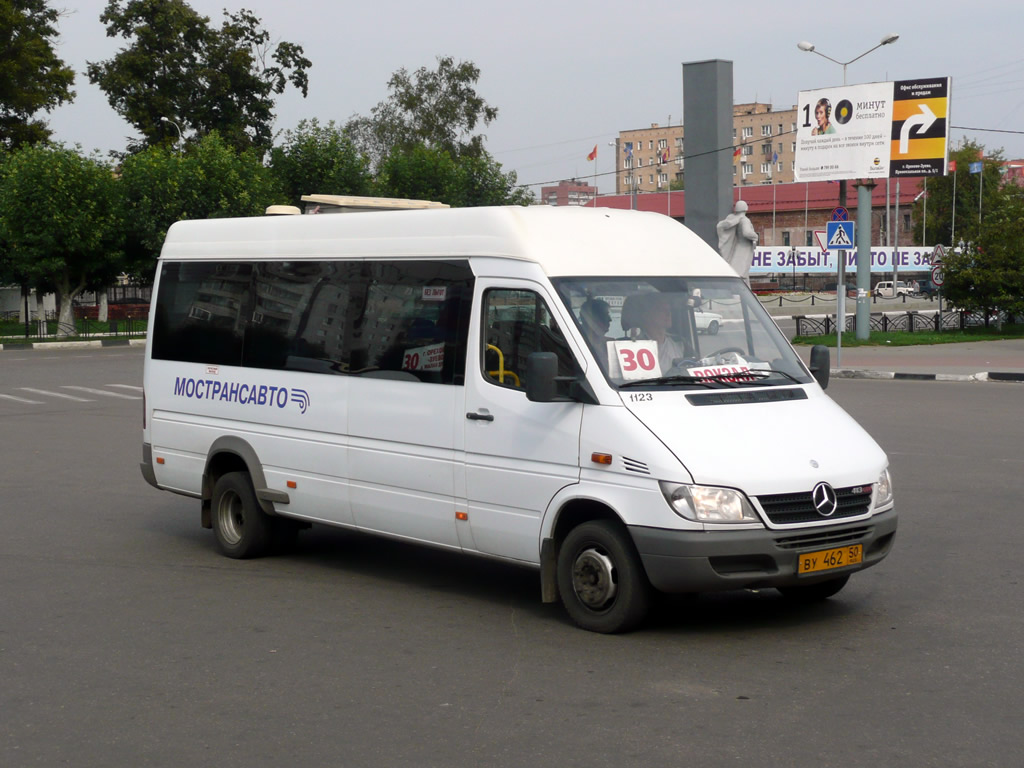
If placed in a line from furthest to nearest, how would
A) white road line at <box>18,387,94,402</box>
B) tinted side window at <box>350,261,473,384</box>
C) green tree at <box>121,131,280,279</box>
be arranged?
green tree at <box>121,131,280,279</box>, white road line at <box>18,387,94,402</box>, tinted side window at <box>350,261,473,384</box>

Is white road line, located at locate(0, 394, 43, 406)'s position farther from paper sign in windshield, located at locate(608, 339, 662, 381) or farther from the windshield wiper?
the windshield wiper

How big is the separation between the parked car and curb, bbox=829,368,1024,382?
54.1 meters

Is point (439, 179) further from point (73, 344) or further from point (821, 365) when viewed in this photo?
point (821, 365)

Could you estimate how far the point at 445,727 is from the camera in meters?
5.20

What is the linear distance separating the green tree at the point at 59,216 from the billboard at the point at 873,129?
2613 centimetres

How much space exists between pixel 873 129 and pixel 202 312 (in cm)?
2984

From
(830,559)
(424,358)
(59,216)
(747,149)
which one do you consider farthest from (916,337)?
(747,149)

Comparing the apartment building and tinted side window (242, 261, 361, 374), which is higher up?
the apartment building

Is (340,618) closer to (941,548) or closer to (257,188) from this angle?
(941,548)

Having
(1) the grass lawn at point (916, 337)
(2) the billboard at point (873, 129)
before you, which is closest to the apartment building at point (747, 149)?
(1) the grass lawn at point (916, 337)

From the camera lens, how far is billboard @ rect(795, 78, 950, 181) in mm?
35594

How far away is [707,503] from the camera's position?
622 centimetres

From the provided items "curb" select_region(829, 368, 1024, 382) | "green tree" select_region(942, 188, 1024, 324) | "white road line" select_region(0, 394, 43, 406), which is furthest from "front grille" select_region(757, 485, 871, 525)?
"green tree" select_region(942, 188, 1024, 324)

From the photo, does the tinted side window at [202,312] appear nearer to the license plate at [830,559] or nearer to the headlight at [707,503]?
the headlight at [707,503]
